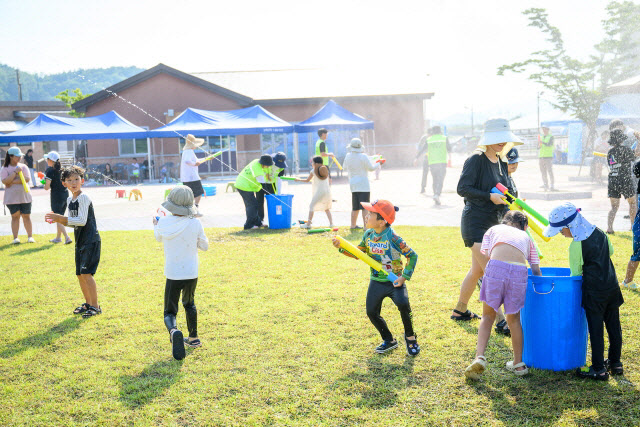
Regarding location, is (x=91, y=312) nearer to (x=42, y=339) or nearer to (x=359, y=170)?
(x=42, y=339)

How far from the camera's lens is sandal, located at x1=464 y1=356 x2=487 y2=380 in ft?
13.5

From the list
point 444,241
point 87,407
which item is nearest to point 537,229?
point 87,407

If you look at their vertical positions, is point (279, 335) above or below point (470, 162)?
below

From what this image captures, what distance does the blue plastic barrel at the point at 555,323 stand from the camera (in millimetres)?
4121

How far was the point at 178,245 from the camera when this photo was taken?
5.03 metres

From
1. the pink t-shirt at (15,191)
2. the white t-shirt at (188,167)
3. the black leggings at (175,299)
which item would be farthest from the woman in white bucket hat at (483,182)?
the white t-shirt at (188,167)

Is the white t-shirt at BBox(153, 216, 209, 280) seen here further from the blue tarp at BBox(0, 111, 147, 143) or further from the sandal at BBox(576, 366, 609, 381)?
the blue tarp at BBox(0, 111, 147, 143)

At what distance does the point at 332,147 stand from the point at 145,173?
1045 centimetres

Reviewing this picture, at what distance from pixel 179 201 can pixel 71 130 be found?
2089 cm

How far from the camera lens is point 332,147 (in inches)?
1286

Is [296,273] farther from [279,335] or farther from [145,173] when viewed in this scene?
[145,173]

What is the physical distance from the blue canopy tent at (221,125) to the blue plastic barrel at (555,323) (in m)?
20.7

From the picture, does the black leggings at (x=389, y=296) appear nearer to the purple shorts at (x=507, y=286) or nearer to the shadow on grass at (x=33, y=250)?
the purple shorts at (x=507, y=286)

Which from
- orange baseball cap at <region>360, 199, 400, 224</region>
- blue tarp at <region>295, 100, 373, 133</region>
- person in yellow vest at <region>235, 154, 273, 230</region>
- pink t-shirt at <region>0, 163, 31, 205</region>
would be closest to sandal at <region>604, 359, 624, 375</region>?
orange baseball cap at <region>360, 199, 400, 224</region>
